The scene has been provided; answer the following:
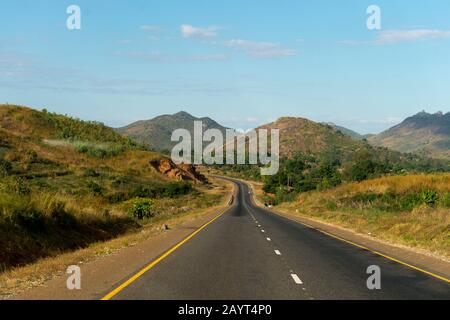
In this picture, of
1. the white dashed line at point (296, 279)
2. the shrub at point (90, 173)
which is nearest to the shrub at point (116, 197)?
the shrub at point (90, 173)

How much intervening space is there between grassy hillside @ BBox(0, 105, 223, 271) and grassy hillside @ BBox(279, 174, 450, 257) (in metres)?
14.2

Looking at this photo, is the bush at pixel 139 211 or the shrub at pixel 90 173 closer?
the bush at pixel 139 211

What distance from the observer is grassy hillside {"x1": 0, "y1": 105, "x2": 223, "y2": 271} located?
2072cm

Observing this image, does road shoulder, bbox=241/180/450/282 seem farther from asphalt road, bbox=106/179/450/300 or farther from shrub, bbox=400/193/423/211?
shrub, bbox=400/193/423/211

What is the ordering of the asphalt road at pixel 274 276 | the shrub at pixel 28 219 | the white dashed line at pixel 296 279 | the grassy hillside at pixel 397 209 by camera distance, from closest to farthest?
the asphalt road at pixel 274 276, the white dashed line at pixel 296 279, the shrub at pixel 28 219, the grassy hillside at pixel 397 209

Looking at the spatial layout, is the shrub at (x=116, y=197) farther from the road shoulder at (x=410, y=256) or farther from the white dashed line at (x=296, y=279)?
the white dashed line at (x=296, y=279)

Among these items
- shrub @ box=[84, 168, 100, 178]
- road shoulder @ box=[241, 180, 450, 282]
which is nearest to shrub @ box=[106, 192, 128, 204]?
shrub @ box=[84, 168, 100, 178]

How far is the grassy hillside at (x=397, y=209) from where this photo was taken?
983 inches

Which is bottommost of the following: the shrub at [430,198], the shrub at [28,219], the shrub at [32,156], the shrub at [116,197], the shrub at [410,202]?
the shrub at [116,197]

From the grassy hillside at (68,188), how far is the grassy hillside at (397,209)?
1424 centimetres

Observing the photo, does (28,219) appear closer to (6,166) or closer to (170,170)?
(6,166)
